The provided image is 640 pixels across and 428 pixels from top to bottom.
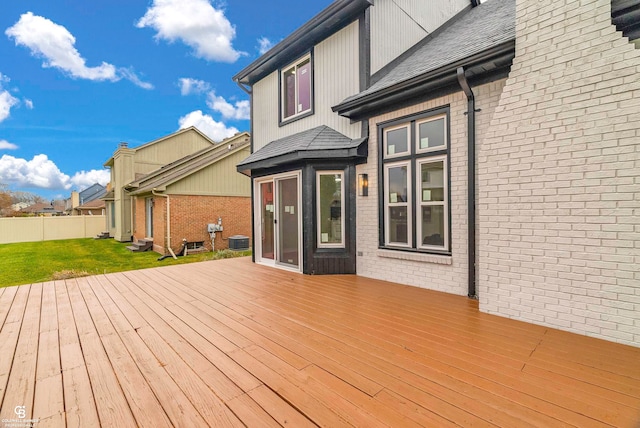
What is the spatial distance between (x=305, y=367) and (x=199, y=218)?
466 inches

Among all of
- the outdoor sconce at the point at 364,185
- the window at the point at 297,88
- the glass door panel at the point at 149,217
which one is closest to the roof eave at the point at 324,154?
the outdoor sconce at the point at 364,185

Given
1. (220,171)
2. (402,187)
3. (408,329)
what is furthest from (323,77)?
(220,171)

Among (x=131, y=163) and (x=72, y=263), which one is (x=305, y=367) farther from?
(x=131, y=163)

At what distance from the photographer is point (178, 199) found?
12078mm

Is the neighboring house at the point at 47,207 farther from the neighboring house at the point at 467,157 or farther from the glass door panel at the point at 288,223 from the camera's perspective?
the neighboring house at the point at 467,157

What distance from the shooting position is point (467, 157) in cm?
410

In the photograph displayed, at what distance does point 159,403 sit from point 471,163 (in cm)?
452

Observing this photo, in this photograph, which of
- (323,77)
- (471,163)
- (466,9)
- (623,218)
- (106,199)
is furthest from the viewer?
(106,199)

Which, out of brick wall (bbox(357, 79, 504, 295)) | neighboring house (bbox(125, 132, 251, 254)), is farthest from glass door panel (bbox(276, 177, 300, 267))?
neighboring house (bbox(125, 132, 251, 254))

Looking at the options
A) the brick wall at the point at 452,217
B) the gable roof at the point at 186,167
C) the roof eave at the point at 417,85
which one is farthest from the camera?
the gable roof at the point at 186,167

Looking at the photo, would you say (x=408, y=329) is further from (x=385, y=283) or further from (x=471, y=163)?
(x=471, y=163)

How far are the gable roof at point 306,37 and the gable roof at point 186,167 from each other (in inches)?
232

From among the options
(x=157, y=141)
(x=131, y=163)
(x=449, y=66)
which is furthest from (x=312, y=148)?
(x=157, y=141)

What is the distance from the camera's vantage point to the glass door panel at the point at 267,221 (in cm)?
702
